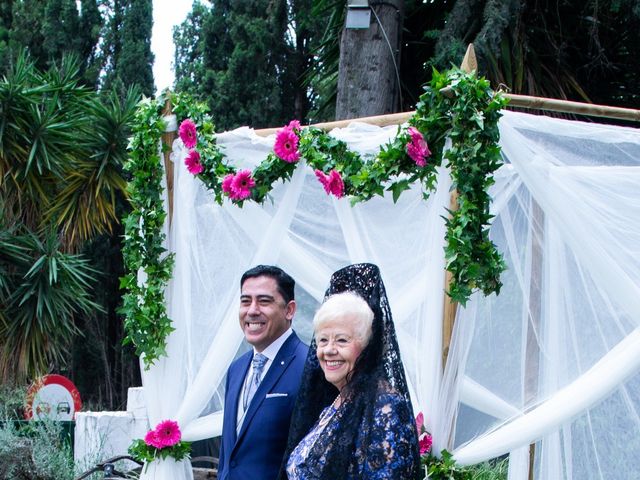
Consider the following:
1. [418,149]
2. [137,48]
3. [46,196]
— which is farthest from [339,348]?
[137,48]

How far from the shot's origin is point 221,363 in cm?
499

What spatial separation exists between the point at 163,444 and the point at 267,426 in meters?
1.31

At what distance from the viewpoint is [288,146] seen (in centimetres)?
475

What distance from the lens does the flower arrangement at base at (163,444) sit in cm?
504

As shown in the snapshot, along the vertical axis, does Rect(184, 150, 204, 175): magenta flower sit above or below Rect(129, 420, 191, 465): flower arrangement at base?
above

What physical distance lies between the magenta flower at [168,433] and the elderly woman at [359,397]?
1.75 metres

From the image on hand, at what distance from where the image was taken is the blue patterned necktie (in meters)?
4.04

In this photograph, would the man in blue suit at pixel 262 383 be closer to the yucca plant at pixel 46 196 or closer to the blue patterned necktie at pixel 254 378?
the blue patterned necktie at pixel 254 378

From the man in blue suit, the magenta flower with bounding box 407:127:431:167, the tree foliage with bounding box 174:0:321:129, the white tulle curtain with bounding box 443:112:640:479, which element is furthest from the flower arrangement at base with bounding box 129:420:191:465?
the tree foliage with bounding box 174:0:321:129

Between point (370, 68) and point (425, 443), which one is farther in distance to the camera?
point (370, 68)

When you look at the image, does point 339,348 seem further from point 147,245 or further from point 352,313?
point 147,245

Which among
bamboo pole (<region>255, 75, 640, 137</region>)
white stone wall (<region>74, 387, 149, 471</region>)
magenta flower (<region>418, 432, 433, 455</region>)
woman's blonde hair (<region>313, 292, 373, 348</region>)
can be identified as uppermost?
bamboo pole (<region>255, 75, 640, 137</region>)

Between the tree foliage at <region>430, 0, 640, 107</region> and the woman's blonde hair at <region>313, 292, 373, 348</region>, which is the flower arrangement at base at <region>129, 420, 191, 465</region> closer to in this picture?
the woman's blonde hair at <region>313, 292, 373, 348</region>

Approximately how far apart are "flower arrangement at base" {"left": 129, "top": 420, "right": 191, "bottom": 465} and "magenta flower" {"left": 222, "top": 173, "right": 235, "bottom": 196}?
1235 millimetres
